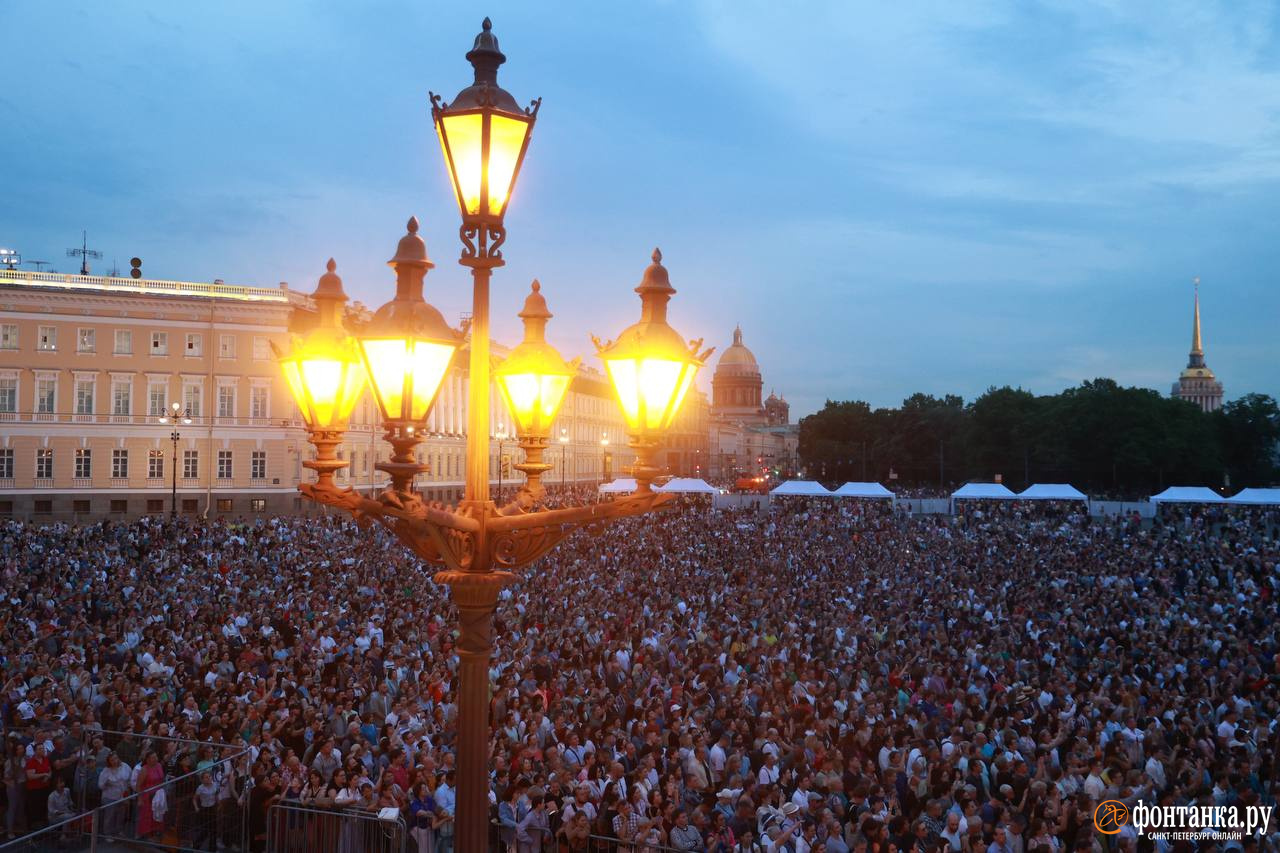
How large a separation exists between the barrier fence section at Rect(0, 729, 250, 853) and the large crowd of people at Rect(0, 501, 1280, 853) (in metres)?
0.03

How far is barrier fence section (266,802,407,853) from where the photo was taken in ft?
29.1

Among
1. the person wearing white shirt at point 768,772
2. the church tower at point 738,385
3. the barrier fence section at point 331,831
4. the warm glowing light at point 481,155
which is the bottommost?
the barrier fence section at point 331,831

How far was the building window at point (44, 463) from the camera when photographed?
4822cm

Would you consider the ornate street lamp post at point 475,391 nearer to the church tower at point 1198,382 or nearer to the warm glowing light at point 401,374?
the warm glowing light at point 401,374

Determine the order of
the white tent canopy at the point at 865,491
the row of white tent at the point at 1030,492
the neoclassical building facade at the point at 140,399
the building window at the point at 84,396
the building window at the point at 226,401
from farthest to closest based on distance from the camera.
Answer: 1. the building window at the point at 226,401
2. the building window at the point at 84,396
3. the neoclassical building facade at the point at 140,399
4. the white tent canopy at the point at 865,491
5. the row of white tent at the point at 1030,492

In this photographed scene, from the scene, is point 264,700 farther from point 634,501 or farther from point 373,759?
point 634,501

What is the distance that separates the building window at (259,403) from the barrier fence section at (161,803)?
44044 mm

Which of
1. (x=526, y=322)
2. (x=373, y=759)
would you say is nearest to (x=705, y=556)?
(x=373, y=759)

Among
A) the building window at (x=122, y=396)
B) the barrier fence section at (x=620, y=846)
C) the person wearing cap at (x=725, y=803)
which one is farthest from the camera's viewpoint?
the building window at (x=122, y=396)

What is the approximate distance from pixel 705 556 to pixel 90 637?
17.3 metres

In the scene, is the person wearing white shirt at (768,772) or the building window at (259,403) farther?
the building window at (259,403)

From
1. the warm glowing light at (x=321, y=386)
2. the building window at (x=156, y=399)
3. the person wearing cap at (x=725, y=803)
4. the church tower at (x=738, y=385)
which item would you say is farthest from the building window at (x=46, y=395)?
the church tower at (x=738, y=385)

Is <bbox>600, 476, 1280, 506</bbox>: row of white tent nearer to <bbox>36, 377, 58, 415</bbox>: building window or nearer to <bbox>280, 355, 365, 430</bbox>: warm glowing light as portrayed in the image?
<bbox>36, 377, 58, 415</bbox>: building window

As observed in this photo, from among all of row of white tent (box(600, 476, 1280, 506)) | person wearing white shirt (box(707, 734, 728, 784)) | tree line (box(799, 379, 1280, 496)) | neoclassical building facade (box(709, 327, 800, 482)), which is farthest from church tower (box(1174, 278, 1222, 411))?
person wearing white shirt (box(707, 734, 728, 784))
